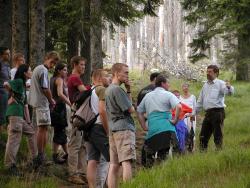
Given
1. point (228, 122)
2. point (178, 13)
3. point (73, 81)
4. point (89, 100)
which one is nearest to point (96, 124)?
point (89, 100)

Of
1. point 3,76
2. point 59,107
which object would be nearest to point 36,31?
point 3,76

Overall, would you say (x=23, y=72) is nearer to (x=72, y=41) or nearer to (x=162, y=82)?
(x=162, y=82)

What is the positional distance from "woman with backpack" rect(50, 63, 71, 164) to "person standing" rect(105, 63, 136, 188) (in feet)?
7.17

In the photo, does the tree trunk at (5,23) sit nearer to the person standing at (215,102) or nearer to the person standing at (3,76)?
the person standing at (3,76)

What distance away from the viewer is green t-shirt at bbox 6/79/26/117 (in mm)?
8469

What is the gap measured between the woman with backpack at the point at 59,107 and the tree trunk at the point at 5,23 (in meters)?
4.40

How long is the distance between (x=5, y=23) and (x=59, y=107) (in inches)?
192

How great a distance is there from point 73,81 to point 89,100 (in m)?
0.98

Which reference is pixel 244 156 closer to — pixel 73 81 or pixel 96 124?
pixel 96 124

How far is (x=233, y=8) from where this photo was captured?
13.1 metres

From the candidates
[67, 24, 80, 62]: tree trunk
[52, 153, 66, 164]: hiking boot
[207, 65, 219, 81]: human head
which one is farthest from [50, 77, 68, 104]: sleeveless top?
[67, 24, 80, 62]: tree trunk

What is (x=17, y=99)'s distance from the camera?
27.9 feet

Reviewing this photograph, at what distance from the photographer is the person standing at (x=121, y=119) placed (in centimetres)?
673

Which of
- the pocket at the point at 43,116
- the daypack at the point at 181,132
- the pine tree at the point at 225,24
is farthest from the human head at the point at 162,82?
the pine tree at the point at 225,24
